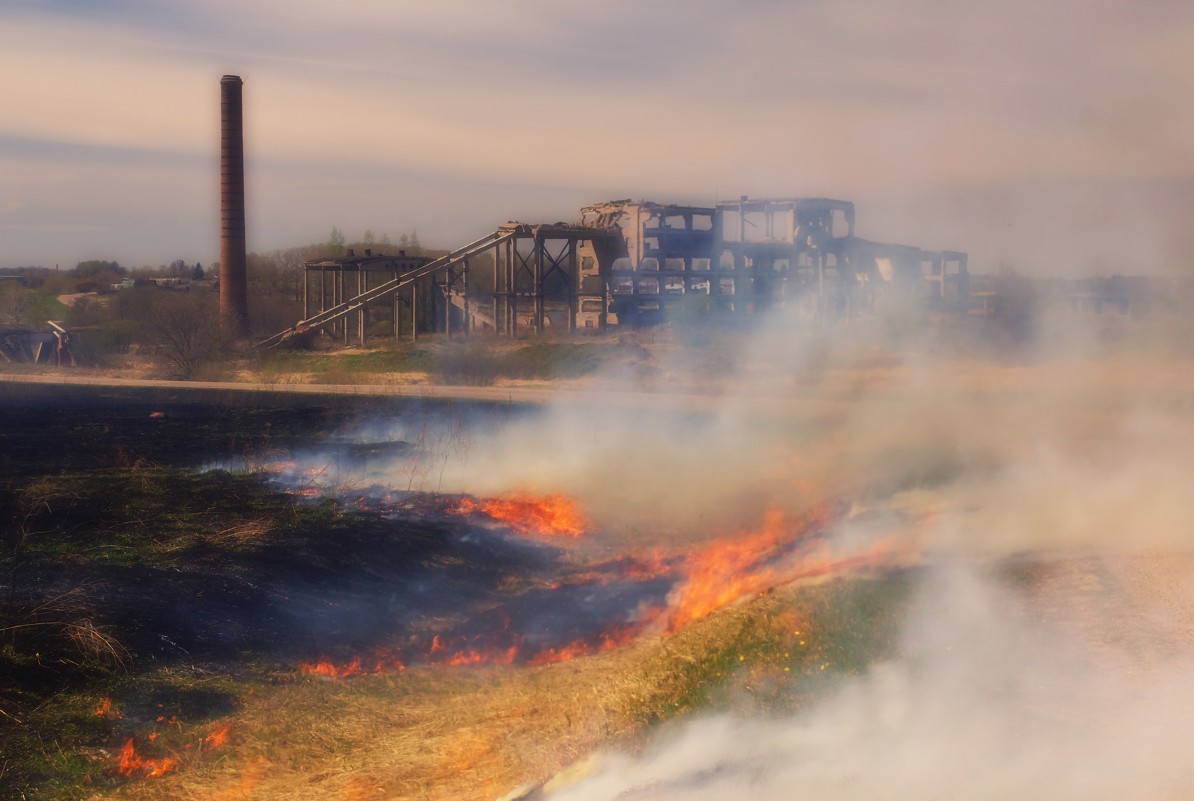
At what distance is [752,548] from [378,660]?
21.2 feet

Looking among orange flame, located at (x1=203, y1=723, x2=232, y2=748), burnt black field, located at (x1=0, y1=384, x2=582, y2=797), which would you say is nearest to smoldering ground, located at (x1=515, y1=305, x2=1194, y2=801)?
orange flame, located at (x1=203, y1=723, x2=232, y2=748)

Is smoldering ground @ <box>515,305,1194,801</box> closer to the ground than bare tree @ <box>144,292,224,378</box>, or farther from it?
closer to the ground

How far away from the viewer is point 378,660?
14.0m

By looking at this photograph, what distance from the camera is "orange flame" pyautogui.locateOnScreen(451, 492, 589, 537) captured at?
2002 centimetres

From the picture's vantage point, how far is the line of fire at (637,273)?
146 feet

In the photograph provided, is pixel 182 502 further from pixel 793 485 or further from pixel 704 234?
pixel 704 234

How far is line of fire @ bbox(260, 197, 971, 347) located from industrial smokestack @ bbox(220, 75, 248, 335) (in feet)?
10.8

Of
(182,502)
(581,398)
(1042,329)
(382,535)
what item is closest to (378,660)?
(382,535)

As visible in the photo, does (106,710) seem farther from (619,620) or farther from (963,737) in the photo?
(963,737)

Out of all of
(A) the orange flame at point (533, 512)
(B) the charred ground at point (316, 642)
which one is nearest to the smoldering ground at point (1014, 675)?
(B) the charred ground at point (316, 642)

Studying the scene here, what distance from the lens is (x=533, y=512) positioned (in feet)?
69.7

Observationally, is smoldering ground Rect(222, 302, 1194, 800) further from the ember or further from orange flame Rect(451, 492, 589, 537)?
the ember

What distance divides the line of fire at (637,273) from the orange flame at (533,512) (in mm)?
24154

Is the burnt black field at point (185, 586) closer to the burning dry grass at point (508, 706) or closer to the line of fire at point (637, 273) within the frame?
the burning dry grass at point (508, 706)
